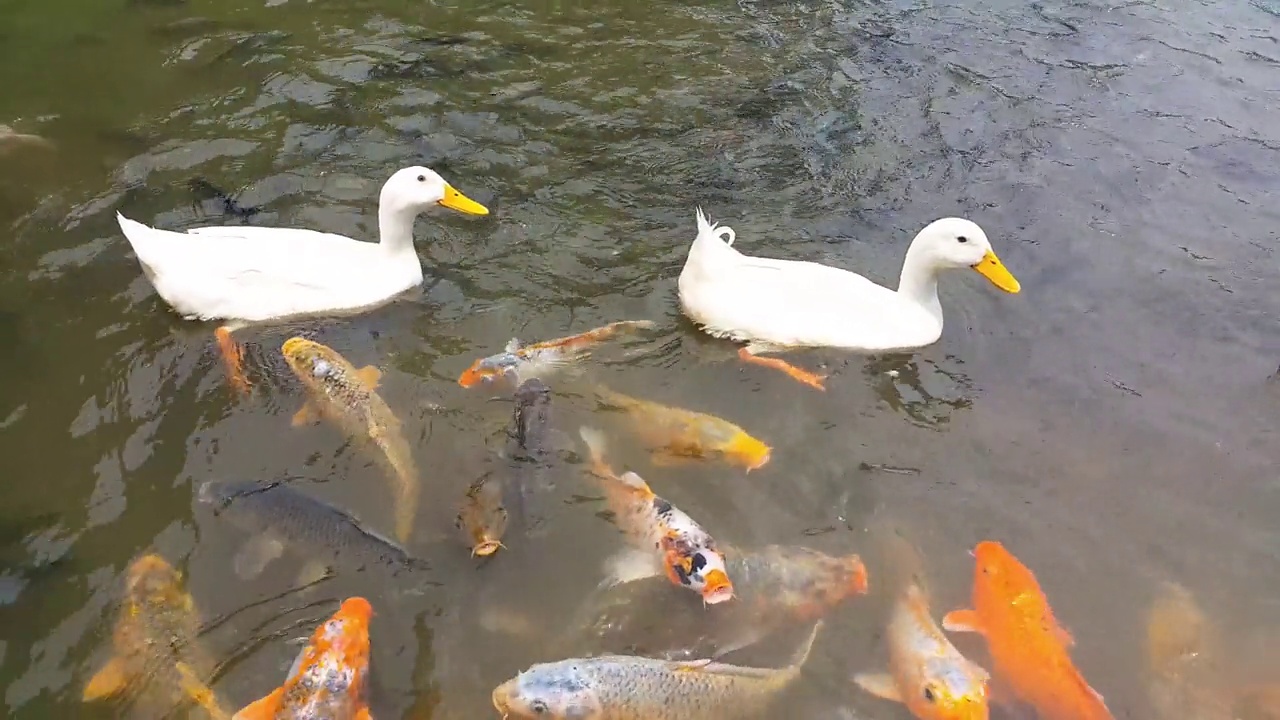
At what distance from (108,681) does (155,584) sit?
0.45 metres

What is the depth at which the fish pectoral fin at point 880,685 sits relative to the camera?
3.70 m

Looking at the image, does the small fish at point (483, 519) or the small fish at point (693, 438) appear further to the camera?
the small fish at point (693, 438)

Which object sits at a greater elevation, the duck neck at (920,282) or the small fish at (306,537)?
the duck neck at (920,282)

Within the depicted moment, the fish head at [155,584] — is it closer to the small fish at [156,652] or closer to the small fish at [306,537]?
the small fish at [156,652]

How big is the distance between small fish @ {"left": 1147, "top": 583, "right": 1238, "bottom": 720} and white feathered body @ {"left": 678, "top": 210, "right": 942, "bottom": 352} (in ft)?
6.65

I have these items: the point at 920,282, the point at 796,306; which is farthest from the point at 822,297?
the point at 920,282

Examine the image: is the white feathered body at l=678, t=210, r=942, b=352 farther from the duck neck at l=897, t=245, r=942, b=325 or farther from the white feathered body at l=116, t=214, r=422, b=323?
the white feathered body at l=116, t=214, r=422, b=323

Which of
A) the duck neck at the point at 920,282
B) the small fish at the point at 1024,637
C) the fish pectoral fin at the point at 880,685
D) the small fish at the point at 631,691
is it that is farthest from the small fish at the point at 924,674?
the duck neck at the point at 920,282

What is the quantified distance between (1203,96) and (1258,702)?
21.5 feet

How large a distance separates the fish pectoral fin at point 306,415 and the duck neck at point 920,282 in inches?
140

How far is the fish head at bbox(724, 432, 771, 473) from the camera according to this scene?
472cm

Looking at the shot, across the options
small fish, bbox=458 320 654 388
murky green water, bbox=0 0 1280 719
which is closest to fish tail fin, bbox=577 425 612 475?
murky green water, bbox=0 0 1280 719

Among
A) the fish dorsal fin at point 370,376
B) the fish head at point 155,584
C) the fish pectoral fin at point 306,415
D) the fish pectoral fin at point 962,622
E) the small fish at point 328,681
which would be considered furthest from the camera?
the fish dorsal fin at point 370,376

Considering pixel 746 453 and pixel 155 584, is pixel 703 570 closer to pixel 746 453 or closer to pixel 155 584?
pixel 746 453
